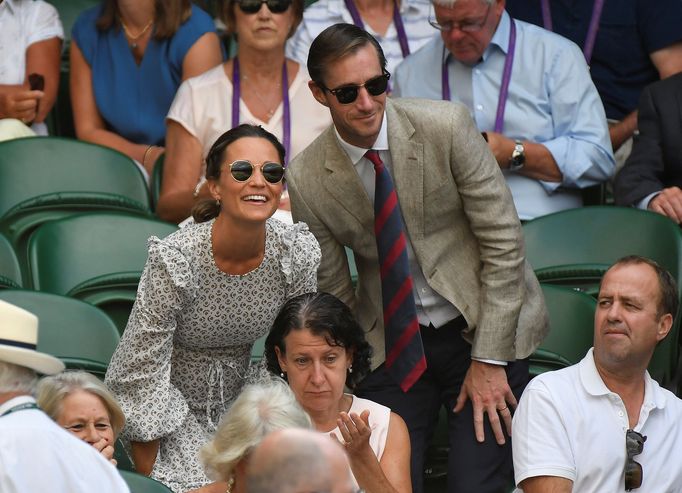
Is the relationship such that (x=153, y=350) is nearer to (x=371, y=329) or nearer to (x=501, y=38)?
(x=371, y=329)

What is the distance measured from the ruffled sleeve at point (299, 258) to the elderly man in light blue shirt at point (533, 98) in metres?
1.49

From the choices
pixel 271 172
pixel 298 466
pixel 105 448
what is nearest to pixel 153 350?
pixel 105 448

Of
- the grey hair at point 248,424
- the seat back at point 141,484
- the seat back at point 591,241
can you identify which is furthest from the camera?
the seat back at point 591,241

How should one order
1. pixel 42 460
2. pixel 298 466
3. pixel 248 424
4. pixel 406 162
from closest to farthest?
pixel 298 466 → pixel 42 460 → pixel 248 424 → pixel 406 162

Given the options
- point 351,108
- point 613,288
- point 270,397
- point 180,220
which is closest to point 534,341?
point 613,288

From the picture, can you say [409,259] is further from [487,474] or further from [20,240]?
[20,240]

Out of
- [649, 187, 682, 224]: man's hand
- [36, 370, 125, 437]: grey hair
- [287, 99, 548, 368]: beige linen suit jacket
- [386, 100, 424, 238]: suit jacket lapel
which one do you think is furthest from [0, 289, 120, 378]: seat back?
[649, 187, 682, 224]: man's hand

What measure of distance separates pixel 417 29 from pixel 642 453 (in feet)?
8.66

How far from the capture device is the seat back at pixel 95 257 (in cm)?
463

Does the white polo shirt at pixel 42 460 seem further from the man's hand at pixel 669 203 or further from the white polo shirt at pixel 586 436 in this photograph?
the man's hand at pixel 669 203

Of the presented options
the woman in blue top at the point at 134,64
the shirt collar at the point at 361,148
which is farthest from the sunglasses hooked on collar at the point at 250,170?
the woman in blue top at the point at 134,64

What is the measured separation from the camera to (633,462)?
3926 mm

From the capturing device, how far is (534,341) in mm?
4277

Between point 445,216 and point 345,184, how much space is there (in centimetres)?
31
